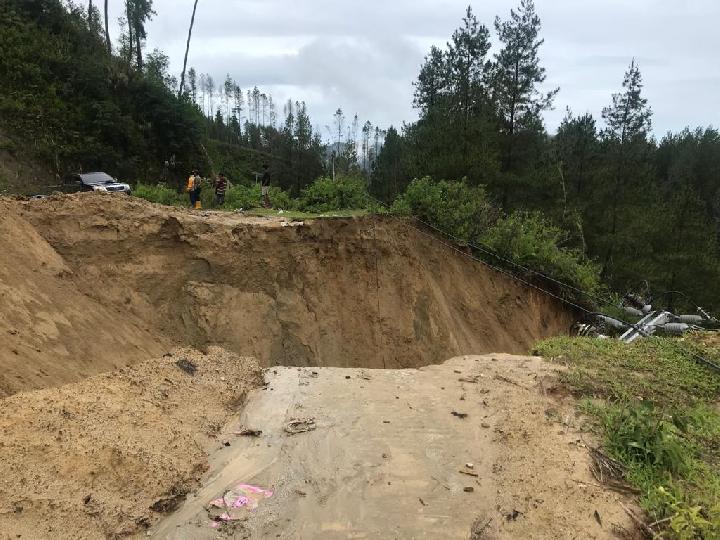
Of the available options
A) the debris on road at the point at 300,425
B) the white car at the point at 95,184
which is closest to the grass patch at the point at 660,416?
the debris on road at the point at 300,425

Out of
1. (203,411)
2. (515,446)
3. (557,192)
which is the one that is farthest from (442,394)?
(557,192)

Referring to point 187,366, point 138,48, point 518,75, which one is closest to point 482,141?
point 518,75

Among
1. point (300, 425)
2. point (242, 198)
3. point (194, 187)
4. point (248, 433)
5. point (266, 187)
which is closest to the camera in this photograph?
point (248, 433)

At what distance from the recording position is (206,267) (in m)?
11.4

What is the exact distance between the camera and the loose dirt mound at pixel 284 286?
1002cm

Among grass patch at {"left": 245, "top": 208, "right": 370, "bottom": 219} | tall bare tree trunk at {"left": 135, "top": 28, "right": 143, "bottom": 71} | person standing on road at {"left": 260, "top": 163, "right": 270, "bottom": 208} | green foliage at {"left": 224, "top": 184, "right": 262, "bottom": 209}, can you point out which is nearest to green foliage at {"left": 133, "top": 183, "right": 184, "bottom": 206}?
green foliage at {"left": 224, "top": 184, "right": 262, "bottom": 209}

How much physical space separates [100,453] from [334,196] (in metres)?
11.8

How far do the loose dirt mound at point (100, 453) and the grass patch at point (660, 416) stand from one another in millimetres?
4544

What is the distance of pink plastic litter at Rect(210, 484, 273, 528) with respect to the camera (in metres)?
5.10

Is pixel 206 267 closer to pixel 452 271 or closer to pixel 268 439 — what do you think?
pixel 268 439

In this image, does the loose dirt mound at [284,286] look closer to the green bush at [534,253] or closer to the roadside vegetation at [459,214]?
the roadside vegetation at [459,214]

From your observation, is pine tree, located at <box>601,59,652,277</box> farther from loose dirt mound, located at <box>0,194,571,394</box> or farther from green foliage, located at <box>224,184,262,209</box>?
green foliage, located at <box>224,184,262,209</box>

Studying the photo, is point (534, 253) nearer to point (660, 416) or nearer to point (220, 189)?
point (220, 189)

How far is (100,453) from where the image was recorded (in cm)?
527
